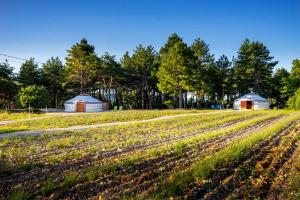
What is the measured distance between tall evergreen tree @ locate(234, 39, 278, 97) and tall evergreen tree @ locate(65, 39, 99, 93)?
84.9 ft

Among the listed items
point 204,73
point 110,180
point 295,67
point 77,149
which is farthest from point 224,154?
point 295,67

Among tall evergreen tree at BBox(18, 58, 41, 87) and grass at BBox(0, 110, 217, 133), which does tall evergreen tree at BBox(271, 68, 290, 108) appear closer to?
grass at BBox(0, 110, 217, 133)

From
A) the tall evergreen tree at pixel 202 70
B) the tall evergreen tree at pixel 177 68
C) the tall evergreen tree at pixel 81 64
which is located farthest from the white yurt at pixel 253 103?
the tall evergreen tree at pixel 81 64

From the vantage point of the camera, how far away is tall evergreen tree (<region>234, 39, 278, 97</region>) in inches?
2061

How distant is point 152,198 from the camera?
4.86 metres

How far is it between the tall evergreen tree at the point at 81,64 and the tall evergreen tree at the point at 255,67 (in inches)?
1019

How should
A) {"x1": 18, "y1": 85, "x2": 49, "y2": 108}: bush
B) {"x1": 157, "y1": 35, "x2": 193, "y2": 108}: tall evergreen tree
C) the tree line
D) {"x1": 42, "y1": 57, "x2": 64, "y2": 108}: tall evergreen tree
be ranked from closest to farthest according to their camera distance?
1. {"x1": 18, "y1": 85, "x2": 49, "y2": 108}: bush
2. {"x1": 157, "y1": 35, "x2": 193, "y2": 108}: tall evergreen tree
3. the tree line
4. {"x1": 42, "y1": 57, "x2": 64, "y2": 108}: tall evergreen tree

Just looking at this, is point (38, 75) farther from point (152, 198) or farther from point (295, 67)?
point (152, 198)

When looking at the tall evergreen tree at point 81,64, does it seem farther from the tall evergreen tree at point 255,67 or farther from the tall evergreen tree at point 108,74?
the tall evergreen tree at point 255,67

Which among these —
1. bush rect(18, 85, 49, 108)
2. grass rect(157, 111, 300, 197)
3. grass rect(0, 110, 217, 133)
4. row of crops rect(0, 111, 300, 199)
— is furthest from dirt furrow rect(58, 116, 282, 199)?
bush rect(18, 85, 49, 108)

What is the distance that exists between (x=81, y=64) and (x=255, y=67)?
104 ft

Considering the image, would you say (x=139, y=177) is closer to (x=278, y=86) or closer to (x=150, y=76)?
(x=150, y=76)

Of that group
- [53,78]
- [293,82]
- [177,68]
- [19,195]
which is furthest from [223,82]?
[19,195]

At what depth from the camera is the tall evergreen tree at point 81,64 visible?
4940 centimetres
